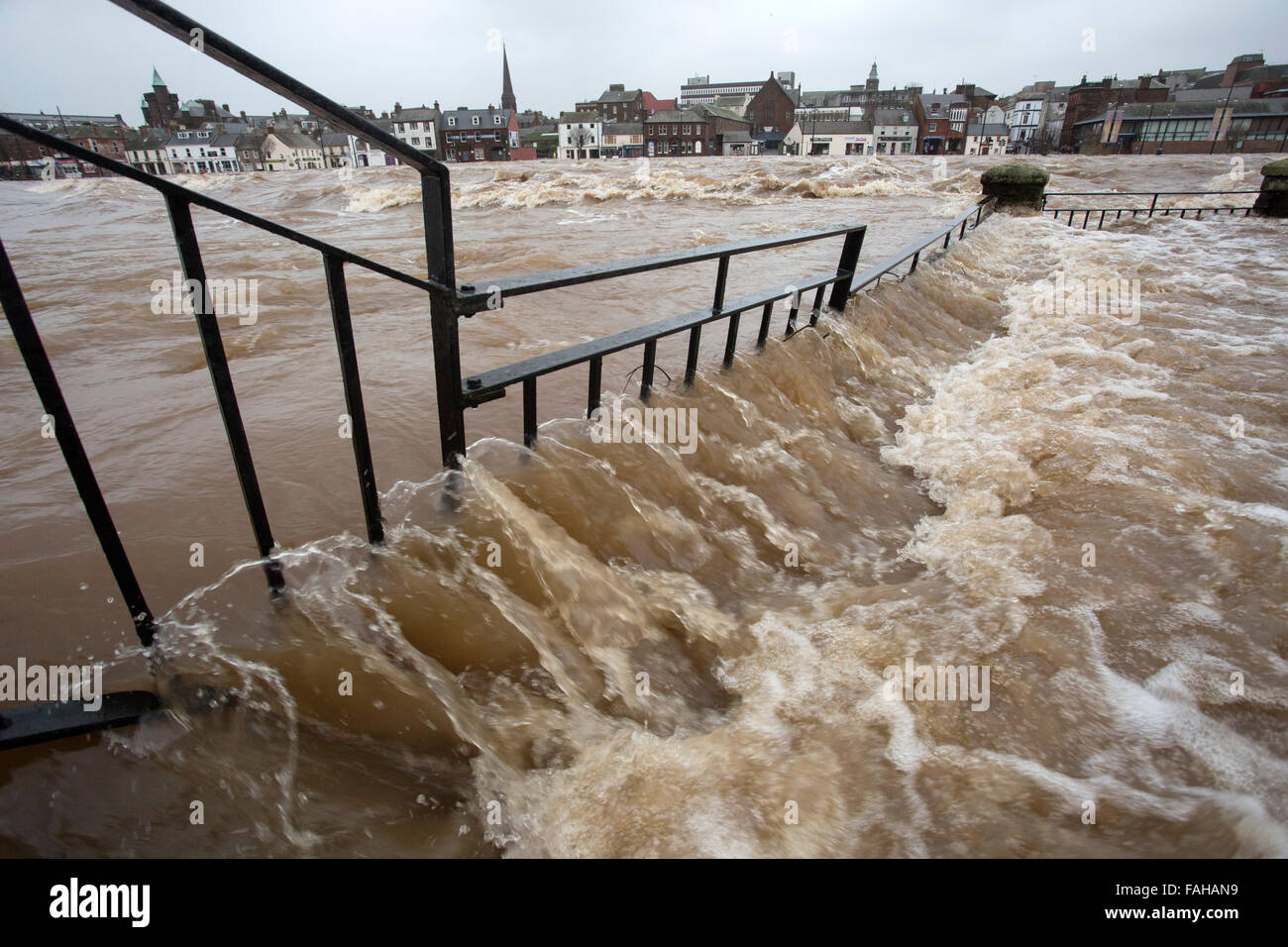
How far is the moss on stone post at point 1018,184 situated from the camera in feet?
42.5

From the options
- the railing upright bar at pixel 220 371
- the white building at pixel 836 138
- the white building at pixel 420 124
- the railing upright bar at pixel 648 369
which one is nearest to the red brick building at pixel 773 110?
the white building at pixel 836 138

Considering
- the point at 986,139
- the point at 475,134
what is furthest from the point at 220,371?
the point at 986,139

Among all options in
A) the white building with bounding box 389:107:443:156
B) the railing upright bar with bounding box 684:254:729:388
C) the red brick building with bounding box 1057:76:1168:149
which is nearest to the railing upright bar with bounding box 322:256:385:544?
the railing upright bar with bounding box 684:254:729:388

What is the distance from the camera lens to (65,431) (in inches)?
47.4

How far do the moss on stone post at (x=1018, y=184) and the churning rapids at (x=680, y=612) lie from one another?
10.1m

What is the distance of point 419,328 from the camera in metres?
5.36

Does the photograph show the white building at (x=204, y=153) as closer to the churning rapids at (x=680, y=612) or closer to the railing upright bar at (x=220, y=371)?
the churning rapids at (x=680, y=612)

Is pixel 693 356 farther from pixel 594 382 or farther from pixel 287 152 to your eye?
pixel 287 152

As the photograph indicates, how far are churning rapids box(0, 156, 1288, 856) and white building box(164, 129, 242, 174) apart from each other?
291 feet

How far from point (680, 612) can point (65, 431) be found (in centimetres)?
195

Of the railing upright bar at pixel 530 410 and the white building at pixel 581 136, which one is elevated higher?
the white building at pixel 581 136

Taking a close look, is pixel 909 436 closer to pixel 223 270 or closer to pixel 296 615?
pixel 296 615

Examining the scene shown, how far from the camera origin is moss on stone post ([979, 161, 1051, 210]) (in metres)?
13.0

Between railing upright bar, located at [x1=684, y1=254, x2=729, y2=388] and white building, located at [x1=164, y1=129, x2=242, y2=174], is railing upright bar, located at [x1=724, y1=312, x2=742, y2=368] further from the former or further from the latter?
white building, located at [x1=164, y1=129, x2=242, y2=174]
